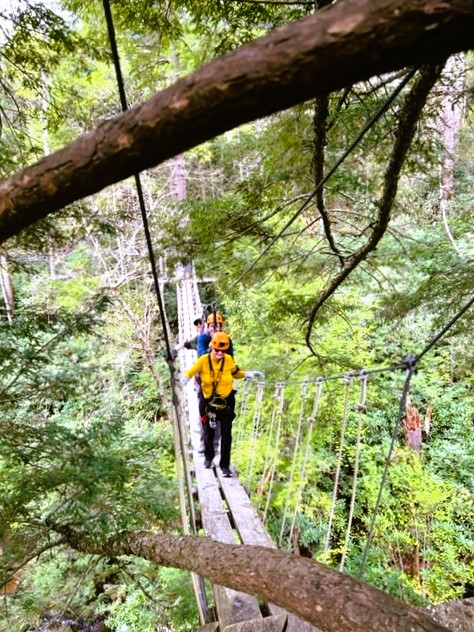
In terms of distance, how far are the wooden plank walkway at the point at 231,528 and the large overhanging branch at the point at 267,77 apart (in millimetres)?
1224

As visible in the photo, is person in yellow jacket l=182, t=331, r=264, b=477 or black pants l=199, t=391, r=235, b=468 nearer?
person in yellow jacket l=182, t=331, r=264, b=477

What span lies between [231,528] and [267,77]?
1805 millimetres

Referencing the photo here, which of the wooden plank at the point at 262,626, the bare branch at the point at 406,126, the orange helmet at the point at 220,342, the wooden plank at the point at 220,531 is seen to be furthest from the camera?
the orange helmet at the point at 220,342

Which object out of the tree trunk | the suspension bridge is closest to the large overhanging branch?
the tree trunk

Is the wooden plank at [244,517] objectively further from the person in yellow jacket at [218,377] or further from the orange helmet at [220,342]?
the orange helmet at [220,342]

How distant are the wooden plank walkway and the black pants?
0.32 ft

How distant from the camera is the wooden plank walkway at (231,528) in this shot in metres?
1.17

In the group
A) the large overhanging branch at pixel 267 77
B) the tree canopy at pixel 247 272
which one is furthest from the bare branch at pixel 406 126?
the large overhanging branch at pixel 267 77

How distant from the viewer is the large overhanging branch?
14.1 inches

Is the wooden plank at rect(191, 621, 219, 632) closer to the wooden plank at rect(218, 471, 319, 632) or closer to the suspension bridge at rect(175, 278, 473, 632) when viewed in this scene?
the suspension bridge at rect(175, 278, 473, 632)

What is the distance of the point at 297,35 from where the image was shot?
0.38 m

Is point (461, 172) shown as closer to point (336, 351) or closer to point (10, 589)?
point (336, 351)

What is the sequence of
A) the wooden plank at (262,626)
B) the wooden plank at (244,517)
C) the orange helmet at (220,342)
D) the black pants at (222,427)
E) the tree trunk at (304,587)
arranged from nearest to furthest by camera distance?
the tree trunk at (304,587)
the wooden plank at (262,626)
the wooden plank at (244,517)
the orange helmet at (220,342)
the black pants at (222,427)

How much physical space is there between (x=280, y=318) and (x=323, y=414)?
1.51 meters
